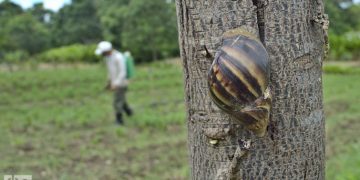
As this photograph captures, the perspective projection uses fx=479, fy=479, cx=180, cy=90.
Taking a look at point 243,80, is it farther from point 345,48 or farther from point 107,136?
point 345,48

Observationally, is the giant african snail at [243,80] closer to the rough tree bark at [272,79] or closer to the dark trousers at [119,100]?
the rough tree bark at [272,79]

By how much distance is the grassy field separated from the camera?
19.4 ft

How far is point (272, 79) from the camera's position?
3.61 ft

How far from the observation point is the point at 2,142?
7723mm

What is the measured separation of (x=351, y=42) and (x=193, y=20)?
23.2 m

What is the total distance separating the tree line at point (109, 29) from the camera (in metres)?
24.8

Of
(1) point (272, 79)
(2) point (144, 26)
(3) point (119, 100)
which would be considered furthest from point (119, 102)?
(2) point (144, 26)

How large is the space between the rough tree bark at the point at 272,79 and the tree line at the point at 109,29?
17812 millimetres

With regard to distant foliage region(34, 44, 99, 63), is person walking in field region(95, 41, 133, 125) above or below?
above

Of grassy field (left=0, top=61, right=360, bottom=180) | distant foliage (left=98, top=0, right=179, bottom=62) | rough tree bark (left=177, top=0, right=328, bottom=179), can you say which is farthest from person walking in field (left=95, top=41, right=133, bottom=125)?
distant foliage (left=98, top=0, right=179, bottom=62)

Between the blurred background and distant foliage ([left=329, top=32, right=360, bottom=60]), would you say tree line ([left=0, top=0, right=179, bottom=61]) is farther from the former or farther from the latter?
distant foliage ([left=329, top=32, right=360, bottom=60])

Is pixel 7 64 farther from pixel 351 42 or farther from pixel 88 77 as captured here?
pixel 351 42

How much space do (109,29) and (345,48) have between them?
14.4 metres

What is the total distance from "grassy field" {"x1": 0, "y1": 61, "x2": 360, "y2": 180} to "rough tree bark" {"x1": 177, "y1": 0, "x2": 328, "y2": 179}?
2.96 meters
